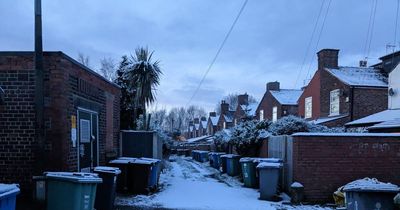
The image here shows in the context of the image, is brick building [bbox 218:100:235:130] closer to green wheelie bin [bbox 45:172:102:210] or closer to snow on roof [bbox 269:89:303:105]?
snow on roof [bbox 269:89:303:105]

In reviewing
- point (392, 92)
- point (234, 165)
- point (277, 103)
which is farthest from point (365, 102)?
point (277, 103)

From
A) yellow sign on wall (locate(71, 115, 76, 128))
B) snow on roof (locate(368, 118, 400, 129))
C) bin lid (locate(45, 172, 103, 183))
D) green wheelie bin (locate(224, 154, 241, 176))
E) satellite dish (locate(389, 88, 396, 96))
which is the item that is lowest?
green wheelie bin (locate(224, 154, 241, 176))

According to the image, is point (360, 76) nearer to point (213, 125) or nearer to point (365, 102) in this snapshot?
point (365, 102)

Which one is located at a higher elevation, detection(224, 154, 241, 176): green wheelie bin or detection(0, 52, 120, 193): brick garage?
detection(0, 52, 120, 193): brick garage

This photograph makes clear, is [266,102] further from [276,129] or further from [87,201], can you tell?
[87,201]

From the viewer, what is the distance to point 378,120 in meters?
22.5

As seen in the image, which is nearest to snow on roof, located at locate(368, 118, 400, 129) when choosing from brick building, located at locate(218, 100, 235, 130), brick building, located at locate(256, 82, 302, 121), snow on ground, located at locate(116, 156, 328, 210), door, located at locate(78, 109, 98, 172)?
snow on ground, located at locate(116, 156, 328, 210)

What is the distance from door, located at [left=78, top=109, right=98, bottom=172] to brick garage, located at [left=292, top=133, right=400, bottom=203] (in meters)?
5.90

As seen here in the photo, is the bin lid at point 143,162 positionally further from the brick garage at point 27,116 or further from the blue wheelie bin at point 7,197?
the blue wheelie bin at point 7,197

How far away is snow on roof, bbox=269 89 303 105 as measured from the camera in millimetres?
41344

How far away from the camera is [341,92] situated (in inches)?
1138

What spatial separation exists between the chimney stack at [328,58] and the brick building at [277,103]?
9116 mm

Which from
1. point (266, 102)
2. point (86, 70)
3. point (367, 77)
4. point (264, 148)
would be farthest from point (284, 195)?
point (266, 102)

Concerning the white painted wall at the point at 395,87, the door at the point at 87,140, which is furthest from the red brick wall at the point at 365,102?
the door at the point at 87,140
